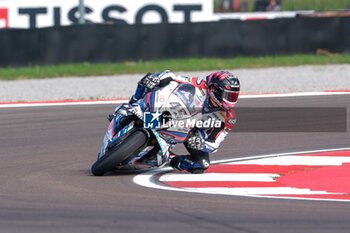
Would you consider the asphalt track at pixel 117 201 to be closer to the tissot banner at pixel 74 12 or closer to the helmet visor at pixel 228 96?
the helmet visor at pixel 228 96

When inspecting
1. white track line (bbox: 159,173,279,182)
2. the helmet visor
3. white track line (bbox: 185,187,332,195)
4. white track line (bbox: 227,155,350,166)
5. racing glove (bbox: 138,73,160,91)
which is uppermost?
racing glove (bbox: 138,73,160,91)

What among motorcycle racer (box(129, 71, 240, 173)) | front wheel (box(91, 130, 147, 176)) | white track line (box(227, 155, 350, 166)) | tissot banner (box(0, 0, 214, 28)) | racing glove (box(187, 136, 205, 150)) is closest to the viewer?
front wheel (box(91, 130, 147, 176))

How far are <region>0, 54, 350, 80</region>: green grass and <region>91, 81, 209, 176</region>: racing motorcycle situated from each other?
12.2 meters

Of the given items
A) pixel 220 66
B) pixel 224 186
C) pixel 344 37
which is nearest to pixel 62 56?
pixel 220 66

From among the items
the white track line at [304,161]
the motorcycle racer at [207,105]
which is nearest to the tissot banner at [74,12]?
the white track line at [304,161]

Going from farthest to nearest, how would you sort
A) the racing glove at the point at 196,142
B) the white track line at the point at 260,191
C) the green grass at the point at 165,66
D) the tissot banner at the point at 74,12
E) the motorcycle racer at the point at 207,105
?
the tissot banner at the point at 74,12
the green grass at the point at 165,66
the racing glove at the point at 196,142
the motorcycle racer at the point at 207,105
the white track line at the point at 260,191

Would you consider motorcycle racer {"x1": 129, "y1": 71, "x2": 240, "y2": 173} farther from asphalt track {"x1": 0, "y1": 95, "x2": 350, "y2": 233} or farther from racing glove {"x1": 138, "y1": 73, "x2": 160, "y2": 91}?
asphalt track {"x1": 0, "y1": 95, "x2": 350, "y2": 233}

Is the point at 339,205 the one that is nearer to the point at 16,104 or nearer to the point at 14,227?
the point at 14,227

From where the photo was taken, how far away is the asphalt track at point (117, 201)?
6.20 meters

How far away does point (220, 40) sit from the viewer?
21.8 meters

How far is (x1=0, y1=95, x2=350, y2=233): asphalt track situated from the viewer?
244 inches

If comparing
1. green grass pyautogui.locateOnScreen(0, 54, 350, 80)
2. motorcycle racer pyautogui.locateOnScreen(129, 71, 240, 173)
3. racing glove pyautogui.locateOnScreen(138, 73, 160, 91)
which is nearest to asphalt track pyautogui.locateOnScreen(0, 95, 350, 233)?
motorcycle racer pyautogui.locateOnScreen(129, 71, 240, 173)

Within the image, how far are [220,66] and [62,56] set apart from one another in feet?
→ 14.2

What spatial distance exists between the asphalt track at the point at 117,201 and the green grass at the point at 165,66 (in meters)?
9.09
